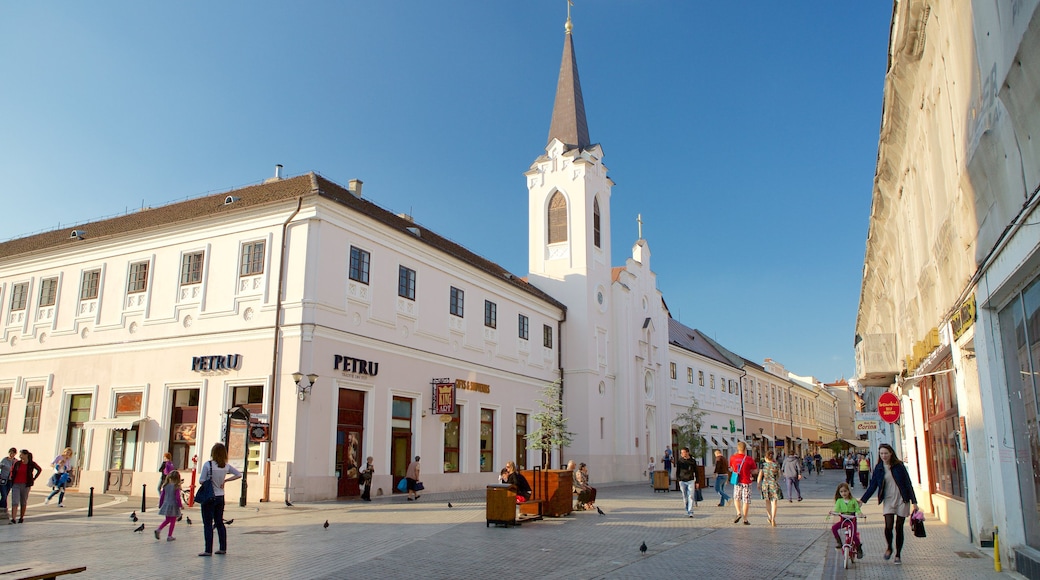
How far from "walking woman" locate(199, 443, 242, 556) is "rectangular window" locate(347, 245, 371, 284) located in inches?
495

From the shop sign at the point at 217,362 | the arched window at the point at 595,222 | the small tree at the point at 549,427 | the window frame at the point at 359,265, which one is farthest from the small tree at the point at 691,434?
the shop sign at the point at 217,362

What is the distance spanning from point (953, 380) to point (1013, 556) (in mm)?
4334

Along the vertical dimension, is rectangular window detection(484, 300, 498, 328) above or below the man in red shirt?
above

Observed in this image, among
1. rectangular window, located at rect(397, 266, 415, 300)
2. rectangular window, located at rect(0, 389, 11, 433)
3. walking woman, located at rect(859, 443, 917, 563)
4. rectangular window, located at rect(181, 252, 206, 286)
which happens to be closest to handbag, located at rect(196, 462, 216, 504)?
walking woman, located at rect(859, 443, 917, 563)

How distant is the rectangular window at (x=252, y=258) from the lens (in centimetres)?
2372

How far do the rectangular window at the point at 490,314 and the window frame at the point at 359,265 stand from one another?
7.74 metres

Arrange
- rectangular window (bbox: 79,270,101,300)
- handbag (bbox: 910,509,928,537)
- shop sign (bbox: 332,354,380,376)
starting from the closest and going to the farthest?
handbag (bbox: 910,509,928,537), shop sign (bbox: 332,354,380,376), rectangular window (bbox: 79,270,101,300)

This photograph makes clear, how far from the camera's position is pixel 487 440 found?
31.2 metres

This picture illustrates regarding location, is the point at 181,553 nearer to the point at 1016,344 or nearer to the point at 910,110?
the point at 1016,344

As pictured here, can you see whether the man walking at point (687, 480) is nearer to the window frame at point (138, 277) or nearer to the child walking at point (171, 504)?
the child walking at point (171, 504)

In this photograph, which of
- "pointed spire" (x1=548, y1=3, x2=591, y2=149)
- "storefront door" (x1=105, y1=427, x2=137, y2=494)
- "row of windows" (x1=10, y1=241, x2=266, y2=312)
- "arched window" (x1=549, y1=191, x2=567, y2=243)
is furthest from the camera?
"pointed spire" (x1=548, y1=3, x2=591, y2=149)

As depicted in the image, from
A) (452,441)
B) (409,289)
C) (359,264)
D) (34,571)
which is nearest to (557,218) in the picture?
(409,289)

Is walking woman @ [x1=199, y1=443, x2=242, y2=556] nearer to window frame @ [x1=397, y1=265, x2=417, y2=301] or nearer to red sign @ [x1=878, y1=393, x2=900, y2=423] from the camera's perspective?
red sign @ [x1=878, y1=393, x2=900, y2=423]

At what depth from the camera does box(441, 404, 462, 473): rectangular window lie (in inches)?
1121
